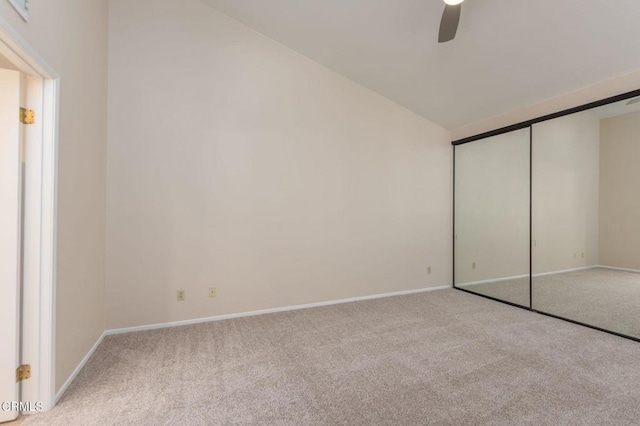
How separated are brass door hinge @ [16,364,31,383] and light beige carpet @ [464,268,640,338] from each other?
4.76 metres

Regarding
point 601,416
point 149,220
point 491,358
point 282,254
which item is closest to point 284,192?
point 282,254

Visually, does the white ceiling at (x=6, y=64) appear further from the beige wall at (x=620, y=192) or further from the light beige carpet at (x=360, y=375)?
the beige wall at (x=620, y=192)

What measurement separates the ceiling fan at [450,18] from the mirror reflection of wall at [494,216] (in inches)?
88.0

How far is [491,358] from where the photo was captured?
2.33 metres

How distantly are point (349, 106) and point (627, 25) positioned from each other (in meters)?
2.64

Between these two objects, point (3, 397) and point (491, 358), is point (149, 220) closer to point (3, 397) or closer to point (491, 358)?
point (3, 397)

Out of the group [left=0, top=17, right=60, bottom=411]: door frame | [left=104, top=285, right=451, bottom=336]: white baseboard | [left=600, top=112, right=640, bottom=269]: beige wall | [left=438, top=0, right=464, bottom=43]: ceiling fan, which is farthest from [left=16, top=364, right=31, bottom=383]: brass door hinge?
[left=600, top=112, right=640, bottom=269]: beige wall

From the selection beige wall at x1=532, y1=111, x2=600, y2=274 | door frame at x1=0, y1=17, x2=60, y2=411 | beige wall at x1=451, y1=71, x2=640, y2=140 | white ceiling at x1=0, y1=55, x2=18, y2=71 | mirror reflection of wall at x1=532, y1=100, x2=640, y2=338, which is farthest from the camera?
beige wall at x1=532, y1=111, x2=600, y2=274

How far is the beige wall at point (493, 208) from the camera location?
3691mm

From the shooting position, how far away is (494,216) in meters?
4.02

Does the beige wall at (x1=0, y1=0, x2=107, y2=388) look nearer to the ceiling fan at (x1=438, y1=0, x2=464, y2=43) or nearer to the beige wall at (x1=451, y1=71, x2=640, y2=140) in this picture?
the ceiling fan at (x1=438, y1=0, x2=464, y2=43)

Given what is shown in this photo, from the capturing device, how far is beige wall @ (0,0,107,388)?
69.2 inches

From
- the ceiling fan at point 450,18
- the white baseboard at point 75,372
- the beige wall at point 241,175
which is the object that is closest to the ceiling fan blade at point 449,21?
the ceiling fan at point 450,18

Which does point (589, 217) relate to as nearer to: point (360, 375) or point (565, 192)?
point (565, 192)
